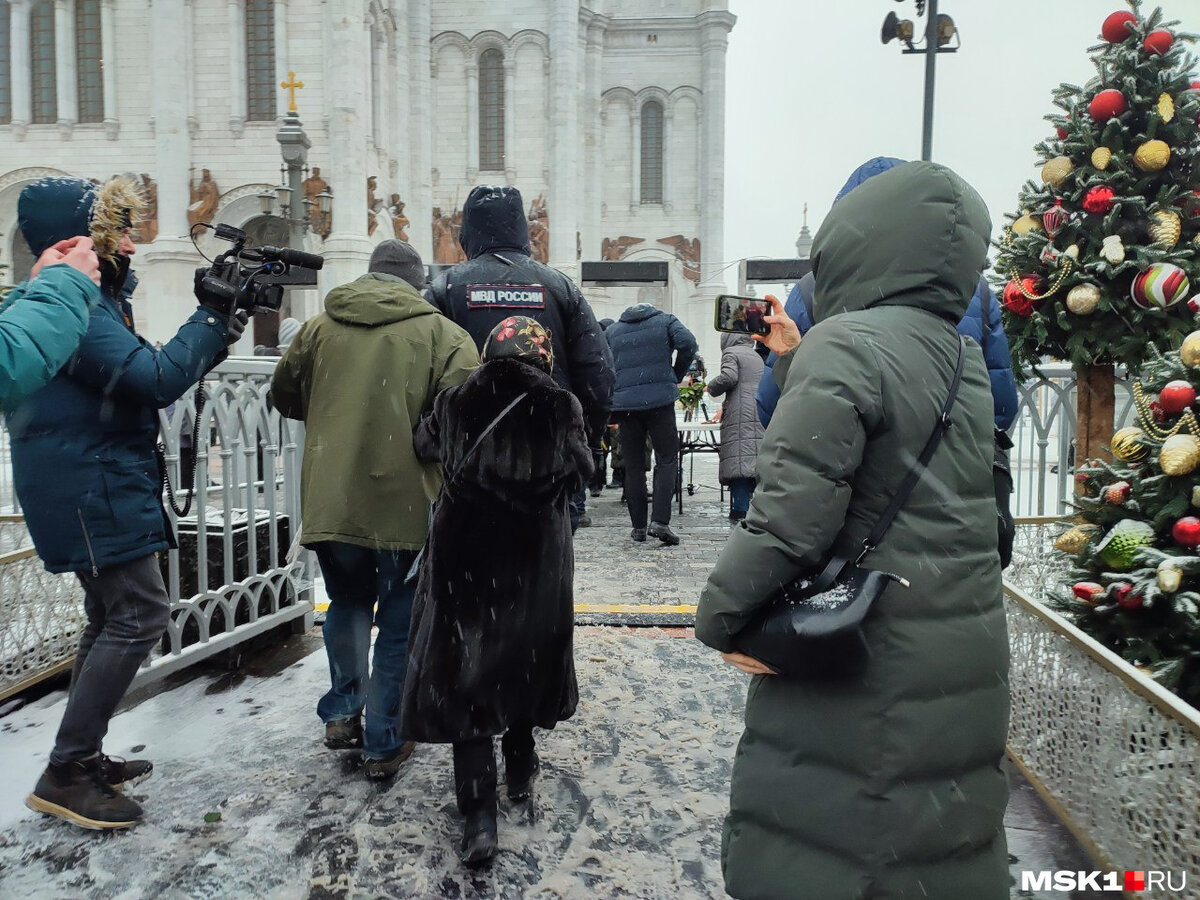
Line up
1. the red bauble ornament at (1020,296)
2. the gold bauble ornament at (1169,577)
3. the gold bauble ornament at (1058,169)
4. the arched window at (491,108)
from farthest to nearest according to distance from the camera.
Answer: the arched window at (491,108) < the red bauble ornament at (1020,296) < the gold bauble ornament at (1058,169) < the gold bauble ornament at (1169,577)

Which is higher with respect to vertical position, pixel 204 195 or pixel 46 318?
pixel 204 195

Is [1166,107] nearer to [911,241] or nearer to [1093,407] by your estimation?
[1093,407]

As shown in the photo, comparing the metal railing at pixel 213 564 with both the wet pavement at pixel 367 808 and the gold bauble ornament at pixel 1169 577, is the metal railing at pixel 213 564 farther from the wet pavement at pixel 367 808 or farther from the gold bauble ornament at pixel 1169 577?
the gold bauble ornament at pixel 1169 577

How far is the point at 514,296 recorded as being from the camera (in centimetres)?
370

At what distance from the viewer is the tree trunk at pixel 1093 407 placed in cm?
439

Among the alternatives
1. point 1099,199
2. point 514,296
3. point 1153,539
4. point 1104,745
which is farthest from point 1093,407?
point 514,296

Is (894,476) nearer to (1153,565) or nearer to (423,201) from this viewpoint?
(1153,565)

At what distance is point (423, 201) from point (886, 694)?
29.1m

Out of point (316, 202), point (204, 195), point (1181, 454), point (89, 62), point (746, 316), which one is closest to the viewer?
point (746, 316)

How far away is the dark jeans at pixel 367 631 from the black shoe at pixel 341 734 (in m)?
0.02

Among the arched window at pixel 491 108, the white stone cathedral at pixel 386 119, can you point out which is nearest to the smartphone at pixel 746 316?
the white stone cathedral at pixel 386 119

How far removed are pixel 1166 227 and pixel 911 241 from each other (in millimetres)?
2908

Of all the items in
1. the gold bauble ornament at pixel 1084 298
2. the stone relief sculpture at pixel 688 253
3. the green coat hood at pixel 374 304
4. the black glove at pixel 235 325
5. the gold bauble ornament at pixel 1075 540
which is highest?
the stone relief sculpture at pixel 688 253

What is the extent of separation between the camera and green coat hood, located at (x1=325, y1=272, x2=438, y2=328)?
3016 mm
